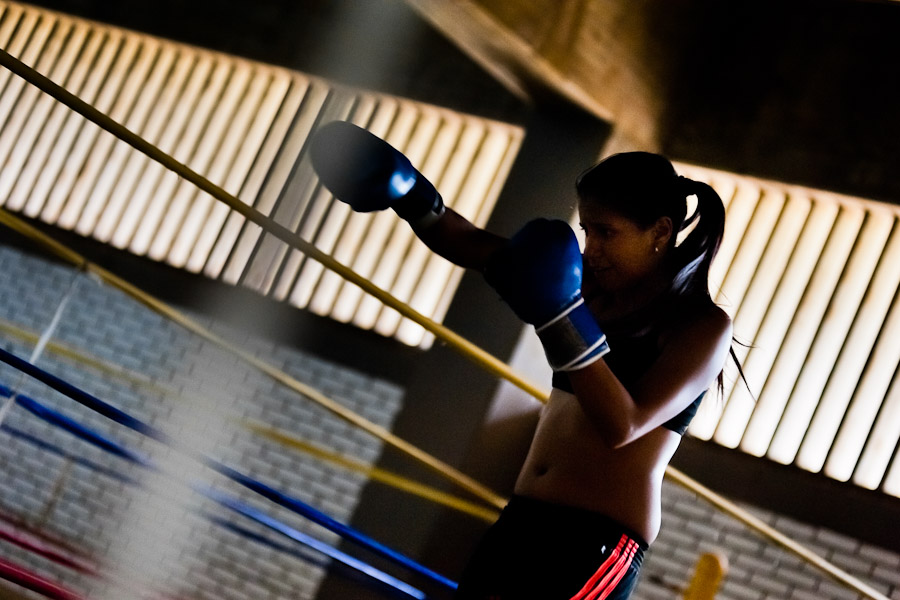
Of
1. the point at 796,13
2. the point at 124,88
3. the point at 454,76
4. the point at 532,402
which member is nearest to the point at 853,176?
the point at 796,13

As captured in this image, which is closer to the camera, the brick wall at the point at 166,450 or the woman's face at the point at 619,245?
the woman's face at the point at 619,245

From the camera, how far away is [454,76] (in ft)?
15.0

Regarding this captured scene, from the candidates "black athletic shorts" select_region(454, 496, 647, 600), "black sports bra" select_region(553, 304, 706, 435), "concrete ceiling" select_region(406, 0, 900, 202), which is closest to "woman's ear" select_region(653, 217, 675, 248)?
"black sports bra" select_region(553, 304, 706, 435)

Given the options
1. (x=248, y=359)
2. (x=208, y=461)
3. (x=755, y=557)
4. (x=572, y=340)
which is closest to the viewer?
(x=572, y=340)

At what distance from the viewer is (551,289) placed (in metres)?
1.15

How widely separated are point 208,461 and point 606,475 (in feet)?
3.18

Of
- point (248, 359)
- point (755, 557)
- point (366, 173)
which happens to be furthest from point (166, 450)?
point (366, 173)

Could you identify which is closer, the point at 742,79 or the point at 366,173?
the point at 366,173

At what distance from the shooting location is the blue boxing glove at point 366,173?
1.47 metres

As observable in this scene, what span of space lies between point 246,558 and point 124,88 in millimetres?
2692

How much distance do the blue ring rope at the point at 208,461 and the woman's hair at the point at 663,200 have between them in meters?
0.90

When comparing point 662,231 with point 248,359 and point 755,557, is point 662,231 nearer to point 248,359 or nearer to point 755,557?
point 248,359

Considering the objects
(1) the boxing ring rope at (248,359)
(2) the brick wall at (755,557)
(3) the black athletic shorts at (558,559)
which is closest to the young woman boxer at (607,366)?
(3) the black athletic shorts at (558,559)

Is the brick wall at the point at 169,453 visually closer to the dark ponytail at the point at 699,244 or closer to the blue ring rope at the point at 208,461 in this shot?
the blue ring rope at the point at 208,461
